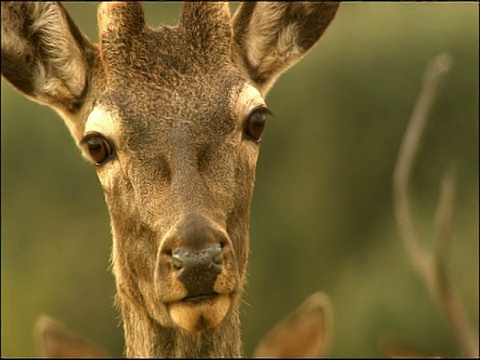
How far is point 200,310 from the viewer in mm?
5543

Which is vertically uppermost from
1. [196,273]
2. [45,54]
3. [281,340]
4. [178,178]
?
[45,54]

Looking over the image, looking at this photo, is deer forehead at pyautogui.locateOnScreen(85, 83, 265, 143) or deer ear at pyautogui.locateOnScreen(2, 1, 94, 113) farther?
deer ear at pyautogui.locateOnScreen(2, 1, 94, 113)

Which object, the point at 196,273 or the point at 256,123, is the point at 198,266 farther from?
the point at 256,123

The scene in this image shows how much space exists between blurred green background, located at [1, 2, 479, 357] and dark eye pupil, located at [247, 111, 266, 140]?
9.93m

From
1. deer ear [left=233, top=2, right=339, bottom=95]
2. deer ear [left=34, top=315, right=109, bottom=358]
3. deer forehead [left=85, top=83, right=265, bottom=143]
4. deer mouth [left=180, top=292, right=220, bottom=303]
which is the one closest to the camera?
deer ear [left=34, top=315, right=109, bottom=358]

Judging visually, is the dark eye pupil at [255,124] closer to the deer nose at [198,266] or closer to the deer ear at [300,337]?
the deer nose at [198,266]

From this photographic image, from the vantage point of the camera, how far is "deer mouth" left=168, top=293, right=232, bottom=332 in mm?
5527

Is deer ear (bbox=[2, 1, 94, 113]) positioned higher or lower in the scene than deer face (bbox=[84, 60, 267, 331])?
higher

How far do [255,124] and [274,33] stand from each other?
68 centimetres

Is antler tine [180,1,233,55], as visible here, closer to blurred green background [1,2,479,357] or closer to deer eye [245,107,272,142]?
deer eye [245,107,272,142]

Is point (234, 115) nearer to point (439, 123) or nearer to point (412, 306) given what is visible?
point (412, 306)

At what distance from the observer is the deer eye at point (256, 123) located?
20.0ft

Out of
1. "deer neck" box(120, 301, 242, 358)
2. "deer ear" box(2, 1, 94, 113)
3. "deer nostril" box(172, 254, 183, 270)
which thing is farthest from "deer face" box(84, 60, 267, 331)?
"deer ear" box(2, 1, 94, 113)

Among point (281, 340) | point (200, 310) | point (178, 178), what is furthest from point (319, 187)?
point (281, 340)
